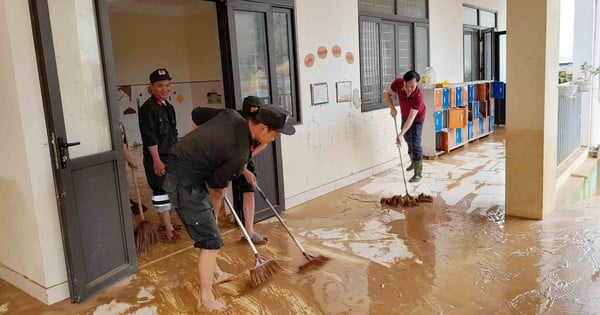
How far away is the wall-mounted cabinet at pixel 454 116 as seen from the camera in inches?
279

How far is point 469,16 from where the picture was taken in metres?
9.19

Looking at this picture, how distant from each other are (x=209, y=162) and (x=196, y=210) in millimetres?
287

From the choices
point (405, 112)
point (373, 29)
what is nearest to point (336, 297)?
point (405, 112)

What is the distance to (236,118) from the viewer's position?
269 centimetres

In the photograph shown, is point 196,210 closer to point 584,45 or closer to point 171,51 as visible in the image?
point 171,51

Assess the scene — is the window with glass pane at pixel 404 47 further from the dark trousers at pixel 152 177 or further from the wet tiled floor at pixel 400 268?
the dark trousers at pixel 152 177

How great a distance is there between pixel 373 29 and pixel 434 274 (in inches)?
157

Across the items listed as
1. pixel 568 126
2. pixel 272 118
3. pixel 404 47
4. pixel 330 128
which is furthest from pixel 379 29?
pixel 272 118

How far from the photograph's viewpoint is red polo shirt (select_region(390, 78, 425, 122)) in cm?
553

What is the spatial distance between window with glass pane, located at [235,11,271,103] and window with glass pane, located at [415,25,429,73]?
3.51 metres

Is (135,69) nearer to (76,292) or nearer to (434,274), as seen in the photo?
(76,292)

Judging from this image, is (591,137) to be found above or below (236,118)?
below

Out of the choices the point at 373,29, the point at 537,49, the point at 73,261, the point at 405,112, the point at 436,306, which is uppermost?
the point at 373,29

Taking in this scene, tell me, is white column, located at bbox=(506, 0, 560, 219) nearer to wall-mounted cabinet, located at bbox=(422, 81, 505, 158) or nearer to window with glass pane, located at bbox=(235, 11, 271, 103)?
window with glass pane, located at bbox=(235, 11, 271, 103)
